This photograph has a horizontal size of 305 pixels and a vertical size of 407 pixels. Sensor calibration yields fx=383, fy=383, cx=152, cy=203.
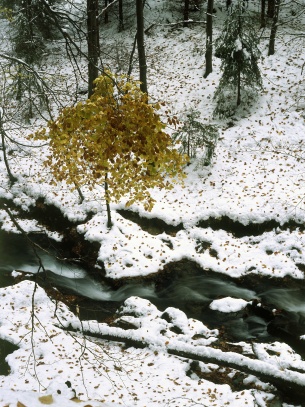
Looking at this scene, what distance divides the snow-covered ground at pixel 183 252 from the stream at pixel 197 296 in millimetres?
376

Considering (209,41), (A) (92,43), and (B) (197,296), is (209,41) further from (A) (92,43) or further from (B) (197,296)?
(A) (92,43)

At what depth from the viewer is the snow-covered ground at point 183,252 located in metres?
7.54

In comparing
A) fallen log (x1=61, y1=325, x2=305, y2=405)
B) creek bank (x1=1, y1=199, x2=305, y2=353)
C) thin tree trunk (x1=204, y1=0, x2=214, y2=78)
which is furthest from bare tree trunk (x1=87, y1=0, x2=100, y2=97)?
Result: thin tree trunk (x1=204, y1=0, x2=214, y2=78)

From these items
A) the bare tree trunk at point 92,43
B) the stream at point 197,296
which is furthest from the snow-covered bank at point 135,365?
the bare tree trunk at point 92,43

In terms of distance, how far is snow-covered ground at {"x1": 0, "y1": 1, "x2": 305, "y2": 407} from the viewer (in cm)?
754

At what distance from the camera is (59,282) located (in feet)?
39.1

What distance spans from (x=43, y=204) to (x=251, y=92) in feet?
33.8

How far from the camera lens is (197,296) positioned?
11.0m

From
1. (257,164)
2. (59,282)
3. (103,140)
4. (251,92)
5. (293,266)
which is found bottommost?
(59,282)

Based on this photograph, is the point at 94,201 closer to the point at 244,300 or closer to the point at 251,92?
the point at 244,300

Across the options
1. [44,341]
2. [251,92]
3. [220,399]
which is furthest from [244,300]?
[251,92]

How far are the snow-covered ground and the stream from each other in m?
0.38

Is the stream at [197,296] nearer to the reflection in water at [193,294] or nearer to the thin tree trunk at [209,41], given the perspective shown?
the reflection in water at [193,294]

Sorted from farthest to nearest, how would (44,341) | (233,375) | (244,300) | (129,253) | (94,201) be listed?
(94,201), (129,253), (244,300), (44,341), (233,375)
